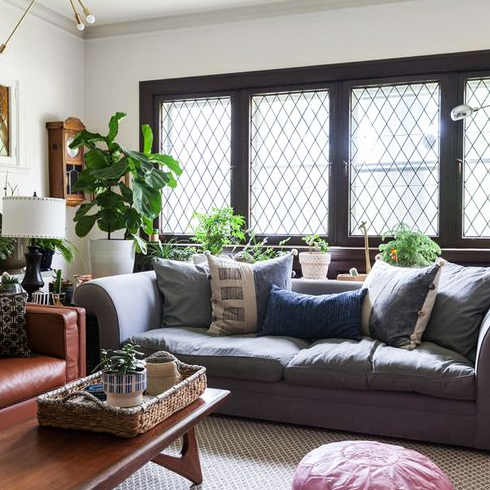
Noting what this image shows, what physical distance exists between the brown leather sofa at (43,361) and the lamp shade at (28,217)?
47 centimetres

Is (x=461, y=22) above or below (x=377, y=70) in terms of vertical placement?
above

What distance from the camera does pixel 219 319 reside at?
330cm

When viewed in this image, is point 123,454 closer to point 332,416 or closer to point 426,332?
point 332,416

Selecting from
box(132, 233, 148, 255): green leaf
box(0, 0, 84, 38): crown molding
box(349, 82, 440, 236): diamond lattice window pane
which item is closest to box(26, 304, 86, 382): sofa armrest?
box(132, 233, 148, 255): green leaf

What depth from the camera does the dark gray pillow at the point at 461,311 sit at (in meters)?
2.81

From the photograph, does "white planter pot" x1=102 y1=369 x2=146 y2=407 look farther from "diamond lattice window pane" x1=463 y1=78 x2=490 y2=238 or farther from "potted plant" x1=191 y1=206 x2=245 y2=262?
"diamond lattice window pane" x1=463 y1=78 x2=490 y2=238

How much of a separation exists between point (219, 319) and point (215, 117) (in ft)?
6.88

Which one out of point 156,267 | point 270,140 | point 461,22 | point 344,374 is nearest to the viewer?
point 344,374

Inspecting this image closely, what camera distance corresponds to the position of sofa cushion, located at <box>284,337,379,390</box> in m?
2.66

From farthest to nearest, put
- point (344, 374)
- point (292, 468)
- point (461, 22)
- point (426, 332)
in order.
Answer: point (461, 22) < point (426, 332) < point (344, 374) < point (292, 468)

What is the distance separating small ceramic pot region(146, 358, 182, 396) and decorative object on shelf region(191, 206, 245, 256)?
222 cm

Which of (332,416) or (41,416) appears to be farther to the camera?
(332,416)

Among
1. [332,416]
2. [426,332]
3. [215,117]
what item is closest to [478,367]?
[426,332]

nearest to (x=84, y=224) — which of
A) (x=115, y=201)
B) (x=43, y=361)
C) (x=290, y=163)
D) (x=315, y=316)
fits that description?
(x=115, y=201)
